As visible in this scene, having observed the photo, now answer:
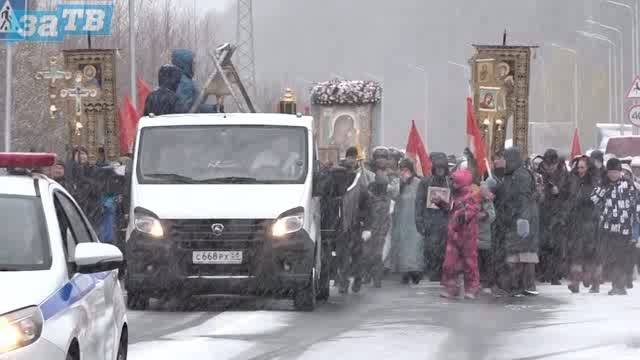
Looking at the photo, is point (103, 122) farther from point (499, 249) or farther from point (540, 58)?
point (540, 58)

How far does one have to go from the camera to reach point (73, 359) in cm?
888

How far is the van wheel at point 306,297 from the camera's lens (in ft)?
63.0

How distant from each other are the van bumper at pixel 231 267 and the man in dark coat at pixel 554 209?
615 cm

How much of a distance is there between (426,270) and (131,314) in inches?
279

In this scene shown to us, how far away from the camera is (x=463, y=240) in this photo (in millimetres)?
21734

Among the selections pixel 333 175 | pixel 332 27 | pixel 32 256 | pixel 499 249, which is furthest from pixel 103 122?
pixel 332 27

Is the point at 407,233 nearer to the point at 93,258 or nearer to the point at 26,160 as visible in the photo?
the point at 26,160

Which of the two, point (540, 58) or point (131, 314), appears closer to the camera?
point (131, 314)

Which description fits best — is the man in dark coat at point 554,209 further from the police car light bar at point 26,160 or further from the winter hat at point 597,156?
the police car light bar at point 26,160

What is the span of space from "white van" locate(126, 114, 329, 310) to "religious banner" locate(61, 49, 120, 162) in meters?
11.9

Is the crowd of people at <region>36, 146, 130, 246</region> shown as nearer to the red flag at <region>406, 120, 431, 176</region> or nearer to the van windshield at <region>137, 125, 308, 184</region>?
the van windshield at <region>137, 125, 308, 184</region>

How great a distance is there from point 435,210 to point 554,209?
5.08 ft

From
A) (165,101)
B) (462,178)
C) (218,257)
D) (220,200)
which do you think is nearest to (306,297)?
(218,257)

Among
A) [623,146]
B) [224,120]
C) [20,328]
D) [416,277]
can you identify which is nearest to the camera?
[20,328]
